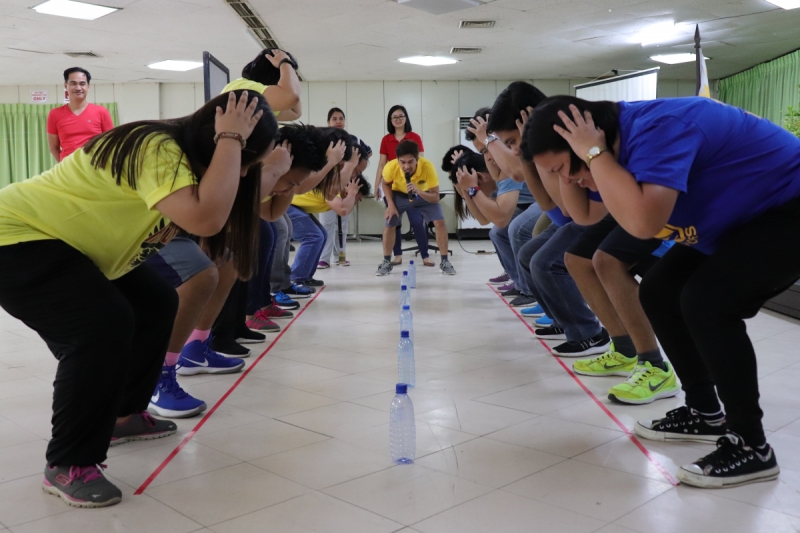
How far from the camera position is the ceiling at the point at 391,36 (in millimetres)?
7539

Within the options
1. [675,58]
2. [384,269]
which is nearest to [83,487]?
[384,269]

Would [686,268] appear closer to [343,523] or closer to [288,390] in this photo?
[343,523]

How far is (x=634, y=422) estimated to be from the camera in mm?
2555

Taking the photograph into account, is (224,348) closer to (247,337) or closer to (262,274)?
(247,337)

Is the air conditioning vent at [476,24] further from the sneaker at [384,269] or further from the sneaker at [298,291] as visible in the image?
the sneaker at [298,291]

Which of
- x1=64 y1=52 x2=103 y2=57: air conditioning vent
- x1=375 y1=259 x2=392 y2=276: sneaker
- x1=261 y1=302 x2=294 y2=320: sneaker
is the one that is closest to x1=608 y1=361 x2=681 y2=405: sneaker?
x1=261 y1=302 x2=294 y2=320: sneaker

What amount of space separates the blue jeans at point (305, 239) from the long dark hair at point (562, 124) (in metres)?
3.94

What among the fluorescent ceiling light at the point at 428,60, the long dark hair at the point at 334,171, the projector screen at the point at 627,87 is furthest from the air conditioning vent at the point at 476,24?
the long dark hair at the point at 334,171

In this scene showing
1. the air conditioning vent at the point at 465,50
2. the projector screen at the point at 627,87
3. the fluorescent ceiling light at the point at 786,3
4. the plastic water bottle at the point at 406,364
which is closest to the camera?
the plastic water bottle at the point at 406,364

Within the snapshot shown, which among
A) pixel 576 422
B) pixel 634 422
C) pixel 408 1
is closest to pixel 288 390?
pixel 576 422

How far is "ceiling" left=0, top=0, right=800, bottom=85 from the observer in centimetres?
754

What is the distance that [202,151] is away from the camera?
190 centimetres

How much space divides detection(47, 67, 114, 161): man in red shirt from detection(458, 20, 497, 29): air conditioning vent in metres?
4.31

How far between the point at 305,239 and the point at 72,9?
3.91 m
